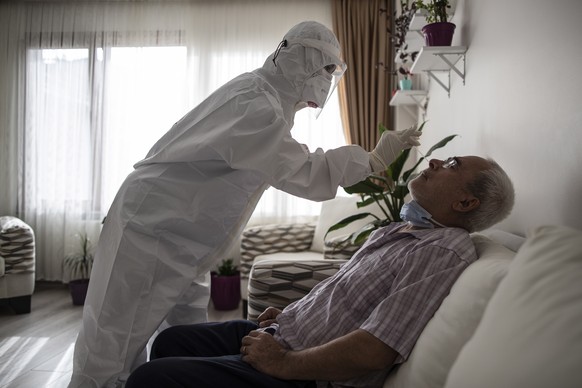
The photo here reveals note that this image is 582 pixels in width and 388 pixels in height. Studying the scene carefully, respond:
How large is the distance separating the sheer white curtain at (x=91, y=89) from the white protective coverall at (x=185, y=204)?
8.66 ft

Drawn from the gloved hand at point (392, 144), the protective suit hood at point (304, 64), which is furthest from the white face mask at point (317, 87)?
the gloved hand at point (392, 144)

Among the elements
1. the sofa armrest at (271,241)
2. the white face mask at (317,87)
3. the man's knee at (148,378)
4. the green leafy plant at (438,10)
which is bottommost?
the sofa armrest at (271,241)

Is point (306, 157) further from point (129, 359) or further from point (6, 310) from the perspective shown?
point (6, 310)

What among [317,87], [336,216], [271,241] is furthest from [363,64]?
[317,87]

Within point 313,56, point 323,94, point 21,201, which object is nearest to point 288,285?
point 323,94

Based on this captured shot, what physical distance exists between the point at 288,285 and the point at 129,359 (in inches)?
24.9

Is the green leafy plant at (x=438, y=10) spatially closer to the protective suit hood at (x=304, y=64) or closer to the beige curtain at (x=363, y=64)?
the protective suit hood at (x=304, y=64)

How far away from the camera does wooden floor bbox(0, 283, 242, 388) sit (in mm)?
2303

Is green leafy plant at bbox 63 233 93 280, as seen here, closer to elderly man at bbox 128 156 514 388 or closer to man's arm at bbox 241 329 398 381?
elderly man at bbox 128 156 514 388

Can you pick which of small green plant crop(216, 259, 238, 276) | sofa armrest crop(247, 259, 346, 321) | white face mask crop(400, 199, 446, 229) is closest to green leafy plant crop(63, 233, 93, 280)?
small green plant crop(216, 259, 238, 276)

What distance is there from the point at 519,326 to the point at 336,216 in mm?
2950

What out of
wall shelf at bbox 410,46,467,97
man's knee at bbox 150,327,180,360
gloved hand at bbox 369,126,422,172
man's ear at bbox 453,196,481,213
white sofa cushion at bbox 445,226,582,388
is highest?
wall shelf at bbox 410,46,467,97

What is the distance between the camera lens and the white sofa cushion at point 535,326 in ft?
1.56

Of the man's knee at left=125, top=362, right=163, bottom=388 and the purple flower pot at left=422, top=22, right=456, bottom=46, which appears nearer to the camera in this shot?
the man's knee at left=125, top=362, right=163, bottom=388
